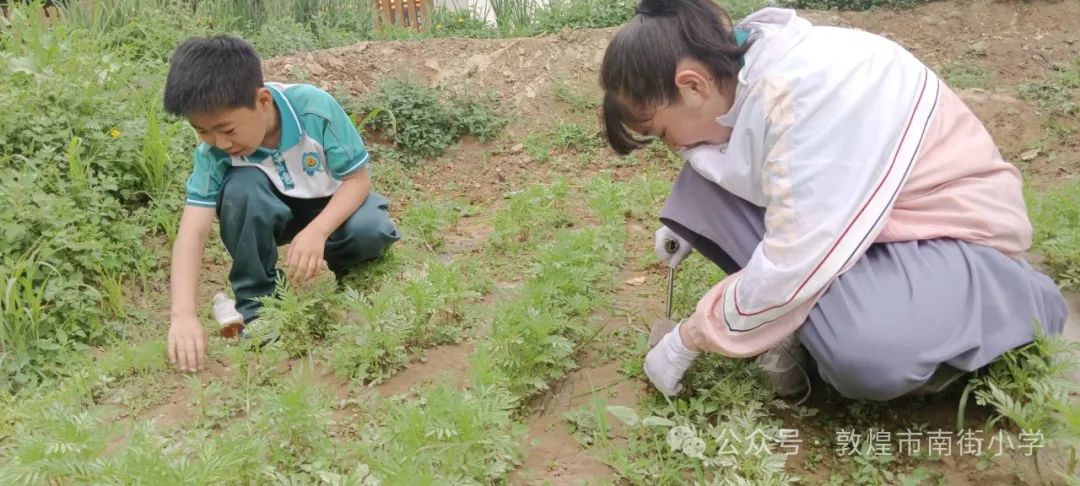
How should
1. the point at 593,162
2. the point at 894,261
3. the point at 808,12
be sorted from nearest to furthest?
the point at 894,261 → the point at 593,162 → the point at 808,12

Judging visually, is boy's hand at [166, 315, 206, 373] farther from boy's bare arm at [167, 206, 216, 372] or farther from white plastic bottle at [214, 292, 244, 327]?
white plastic bottle at [214, 292, 244, 327]

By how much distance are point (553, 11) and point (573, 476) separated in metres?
6.22

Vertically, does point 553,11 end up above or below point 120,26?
below

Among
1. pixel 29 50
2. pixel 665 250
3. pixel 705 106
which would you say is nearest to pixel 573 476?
pixel 665 250

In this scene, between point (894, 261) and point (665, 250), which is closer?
point (894, 261)

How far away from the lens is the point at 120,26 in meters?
6.00

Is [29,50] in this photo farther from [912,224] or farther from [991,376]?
[991,376]

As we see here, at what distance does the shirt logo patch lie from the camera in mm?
3123

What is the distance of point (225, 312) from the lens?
124 inches

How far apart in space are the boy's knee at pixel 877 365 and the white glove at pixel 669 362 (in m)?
0.35

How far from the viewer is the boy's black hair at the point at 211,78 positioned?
266 centimetres

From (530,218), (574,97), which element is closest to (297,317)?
(530,218)

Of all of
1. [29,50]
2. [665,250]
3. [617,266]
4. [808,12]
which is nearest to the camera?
[665,250]

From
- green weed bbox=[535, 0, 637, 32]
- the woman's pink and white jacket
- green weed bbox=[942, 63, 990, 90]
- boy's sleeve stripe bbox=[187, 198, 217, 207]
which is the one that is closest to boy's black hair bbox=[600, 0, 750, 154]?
the woman's pink and white jacket
